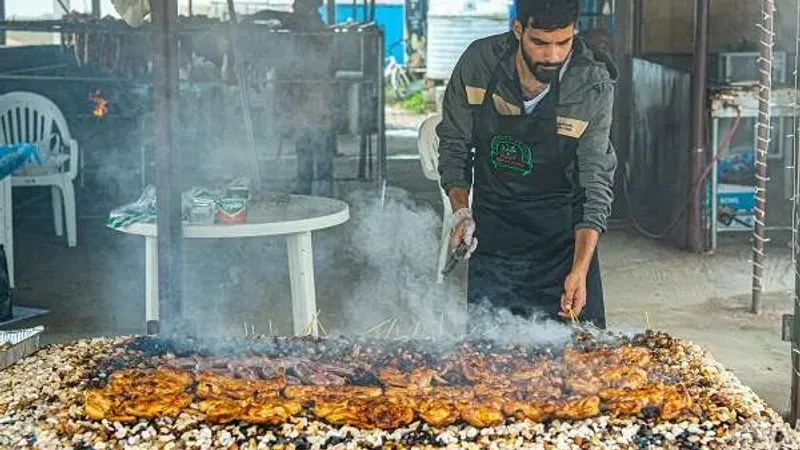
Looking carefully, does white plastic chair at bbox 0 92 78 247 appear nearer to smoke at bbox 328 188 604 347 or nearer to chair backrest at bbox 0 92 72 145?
chair backrest at bbox 0 92 72 145

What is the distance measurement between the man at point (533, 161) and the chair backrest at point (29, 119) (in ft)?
18.5

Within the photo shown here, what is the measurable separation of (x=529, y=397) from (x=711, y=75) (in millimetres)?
6616

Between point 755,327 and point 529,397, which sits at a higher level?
point 529,397

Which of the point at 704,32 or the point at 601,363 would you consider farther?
the point at 704,32

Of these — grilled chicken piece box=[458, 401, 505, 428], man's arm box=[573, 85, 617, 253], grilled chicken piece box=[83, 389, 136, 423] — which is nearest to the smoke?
man's arm box=[573, 85, 617, 253]

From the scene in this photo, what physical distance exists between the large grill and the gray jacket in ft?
2.28

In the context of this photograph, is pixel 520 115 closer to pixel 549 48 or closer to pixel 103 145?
pixel 549 48

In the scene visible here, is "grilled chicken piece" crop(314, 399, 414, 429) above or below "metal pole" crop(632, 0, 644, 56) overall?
below

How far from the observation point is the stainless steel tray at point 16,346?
11.8 ft

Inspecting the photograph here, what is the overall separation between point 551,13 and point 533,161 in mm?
650

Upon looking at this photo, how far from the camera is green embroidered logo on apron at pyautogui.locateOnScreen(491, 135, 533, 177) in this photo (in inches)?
167

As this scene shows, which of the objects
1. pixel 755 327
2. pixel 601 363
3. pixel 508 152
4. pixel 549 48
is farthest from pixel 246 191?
pixel 755 327

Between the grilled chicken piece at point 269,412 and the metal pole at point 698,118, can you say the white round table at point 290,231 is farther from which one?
the metal pole at point 698,118

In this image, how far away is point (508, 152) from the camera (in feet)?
14.0
